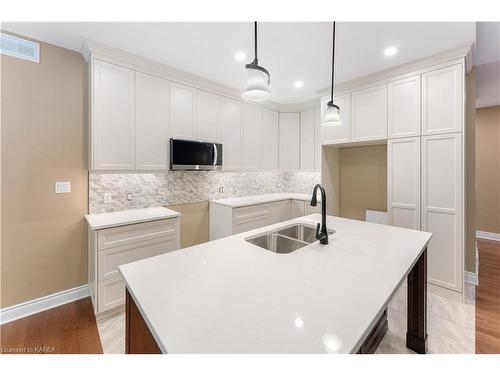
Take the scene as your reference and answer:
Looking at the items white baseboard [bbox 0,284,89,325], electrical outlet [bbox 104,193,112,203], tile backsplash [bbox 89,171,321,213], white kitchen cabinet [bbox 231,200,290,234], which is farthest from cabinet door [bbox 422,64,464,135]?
white baseboard [bbox 0,284,89,325]

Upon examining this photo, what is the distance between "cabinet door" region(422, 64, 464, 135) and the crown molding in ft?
0.26

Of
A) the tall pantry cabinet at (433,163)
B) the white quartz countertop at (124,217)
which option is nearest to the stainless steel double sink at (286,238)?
the white quartz countertop at (124,217)

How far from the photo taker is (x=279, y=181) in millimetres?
4609

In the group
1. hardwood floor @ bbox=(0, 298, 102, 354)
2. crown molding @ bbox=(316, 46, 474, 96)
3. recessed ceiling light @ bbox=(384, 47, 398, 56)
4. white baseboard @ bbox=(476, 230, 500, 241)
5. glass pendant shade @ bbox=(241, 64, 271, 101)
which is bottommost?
hardwood floor @ bbox=(0, 298, 102, 354)

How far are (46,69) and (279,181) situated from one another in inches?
146

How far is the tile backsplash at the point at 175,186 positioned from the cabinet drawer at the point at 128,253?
25.7 inches

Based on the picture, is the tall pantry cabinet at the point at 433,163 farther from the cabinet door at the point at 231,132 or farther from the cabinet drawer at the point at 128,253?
the cabinet drawer at the point at 128,253

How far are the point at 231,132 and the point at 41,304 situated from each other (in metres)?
2.98

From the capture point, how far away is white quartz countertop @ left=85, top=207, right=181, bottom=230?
2.07m

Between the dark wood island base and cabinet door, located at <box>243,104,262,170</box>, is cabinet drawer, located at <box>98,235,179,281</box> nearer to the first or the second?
cabinet door, located at <box>243,104,262,170</box>

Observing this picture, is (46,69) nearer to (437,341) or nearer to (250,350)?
(250,350)

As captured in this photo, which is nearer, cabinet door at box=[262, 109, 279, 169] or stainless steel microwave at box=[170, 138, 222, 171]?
stainless steel microwave at box=[170, 138, 222, 171]

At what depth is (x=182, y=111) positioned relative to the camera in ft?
9.53
